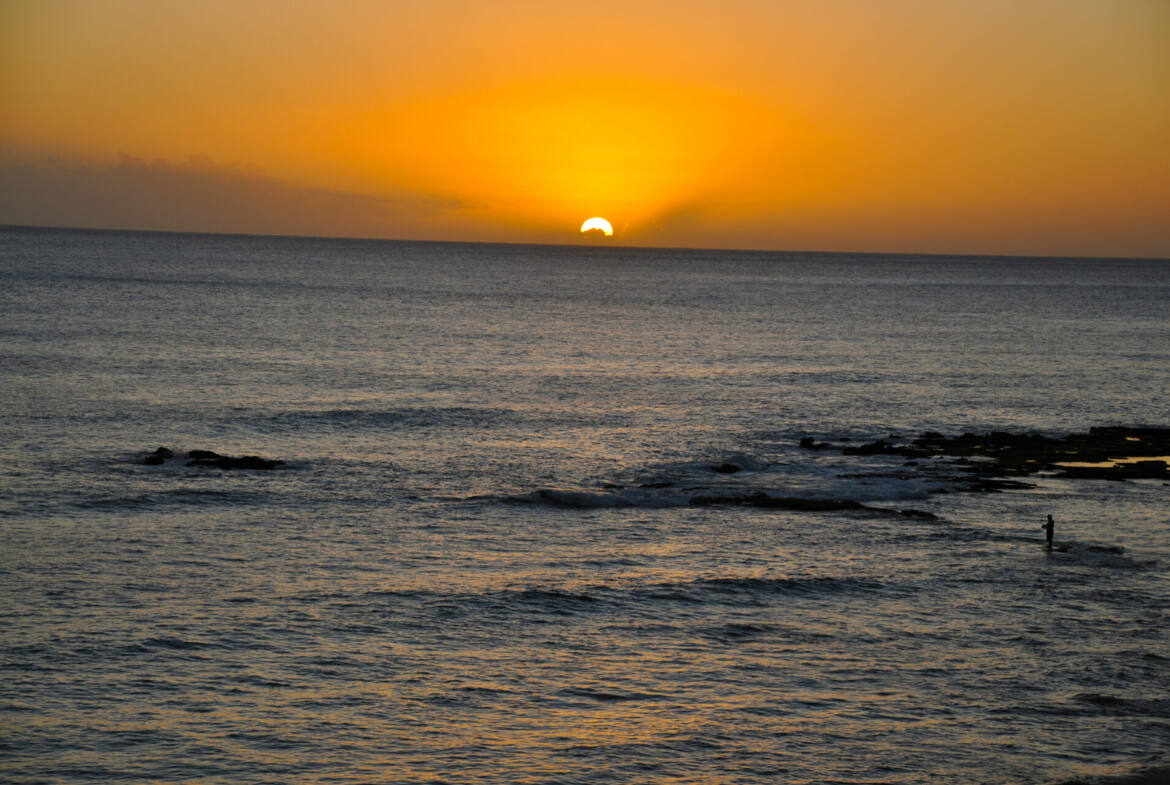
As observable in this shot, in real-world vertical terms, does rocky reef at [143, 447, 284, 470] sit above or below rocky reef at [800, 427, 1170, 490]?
below

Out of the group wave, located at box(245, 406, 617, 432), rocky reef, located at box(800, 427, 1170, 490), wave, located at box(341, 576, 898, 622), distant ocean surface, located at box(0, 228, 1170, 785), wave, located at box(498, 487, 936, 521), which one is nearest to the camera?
distant ocean surface, located at box(0, 228, 1170, 785)

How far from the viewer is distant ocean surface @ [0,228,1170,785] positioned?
1856cm

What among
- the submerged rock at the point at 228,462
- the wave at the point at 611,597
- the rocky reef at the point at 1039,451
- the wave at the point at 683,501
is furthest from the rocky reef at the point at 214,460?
the rocky reef at the point at 1039,451

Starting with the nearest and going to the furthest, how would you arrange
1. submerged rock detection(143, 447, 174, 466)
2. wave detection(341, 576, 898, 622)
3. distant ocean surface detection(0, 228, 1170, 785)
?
1. distant ocean surface detection(0, 228, 1170, 785)
2. wave detection(341, 576, 898, 622)
3. submerged rock detection(143, 447, 174, 466)

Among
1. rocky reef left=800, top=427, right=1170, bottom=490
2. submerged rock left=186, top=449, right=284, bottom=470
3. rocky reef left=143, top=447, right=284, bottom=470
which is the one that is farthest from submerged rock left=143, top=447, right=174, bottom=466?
rocky reef left=800, top=427, right=1170, bottom=490

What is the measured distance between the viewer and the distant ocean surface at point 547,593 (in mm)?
18562

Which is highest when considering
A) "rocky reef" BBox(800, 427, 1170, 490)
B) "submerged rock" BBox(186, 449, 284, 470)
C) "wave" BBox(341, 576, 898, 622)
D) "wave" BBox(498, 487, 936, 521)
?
"rocky reef" BBox(800, 427, 1170, 490)

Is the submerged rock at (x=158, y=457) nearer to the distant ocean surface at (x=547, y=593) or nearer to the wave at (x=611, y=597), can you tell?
the distant ocean surface at (x=547, y=593)

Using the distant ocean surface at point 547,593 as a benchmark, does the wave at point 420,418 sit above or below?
above

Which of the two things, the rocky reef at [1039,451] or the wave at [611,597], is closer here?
the wave at [611,597]

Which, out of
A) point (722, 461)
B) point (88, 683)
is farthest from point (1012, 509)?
point (88, 683)

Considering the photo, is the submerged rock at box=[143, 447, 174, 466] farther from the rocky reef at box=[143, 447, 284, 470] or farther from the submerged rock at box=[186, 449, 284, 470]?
the submerged rock at box=[186, 449, 284, 470]

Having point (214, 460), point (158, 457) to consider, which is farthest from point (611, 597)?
point (158, 457)

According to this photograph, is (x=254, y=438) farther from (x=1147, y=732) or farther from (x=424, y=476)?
(x=1147, y=732)
